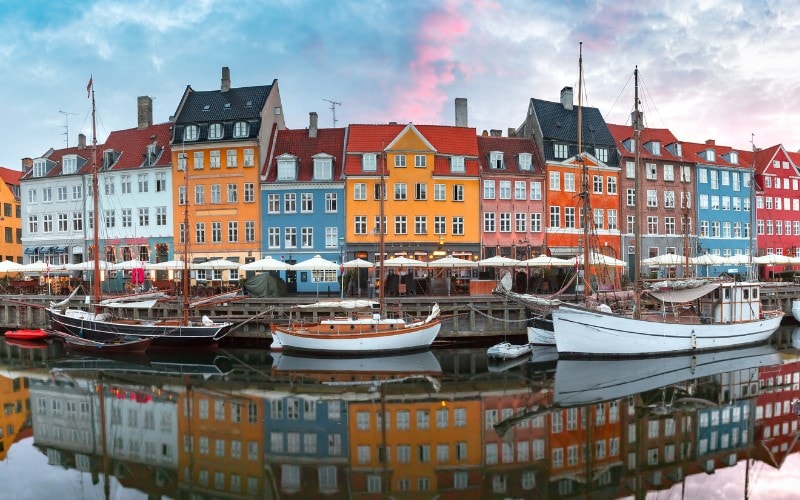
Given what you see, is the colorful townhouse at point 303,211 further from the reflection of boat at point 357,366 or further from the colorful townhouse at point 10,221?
the colorful townhouse at point 10,221

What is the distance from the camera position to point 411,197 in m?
41.5

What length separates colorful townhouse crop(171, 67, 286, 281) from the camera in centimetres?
4178

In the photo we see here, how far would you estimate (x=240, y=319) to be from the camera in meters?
30.5

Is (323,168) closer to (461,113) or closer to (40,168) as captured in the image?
(461,113)

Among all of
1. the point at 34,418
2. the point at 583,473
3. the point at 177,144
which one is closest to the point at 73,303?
the point at 177,144

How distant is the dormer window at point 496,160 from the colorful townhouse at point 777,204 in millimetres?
28404

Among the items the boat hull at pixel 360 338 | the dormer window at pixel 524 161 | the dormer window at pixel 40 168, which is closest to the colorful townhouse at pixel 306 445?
the boat hull at pixel 360 338

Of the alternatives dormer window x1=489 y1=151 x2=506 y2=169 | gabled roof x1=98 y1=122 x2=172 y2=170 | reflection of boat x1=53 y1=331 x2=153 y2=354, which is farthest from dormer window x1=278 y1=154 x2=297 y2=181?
reflection of boat x1=53 y1=331 x2=153 y2=354

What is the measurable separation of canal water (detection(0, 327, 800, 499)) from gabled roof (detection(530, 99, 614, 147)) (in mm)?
23846

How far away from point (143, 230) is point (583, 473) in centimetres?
3942

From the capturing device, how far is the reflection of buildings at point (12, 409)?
16.9 meters

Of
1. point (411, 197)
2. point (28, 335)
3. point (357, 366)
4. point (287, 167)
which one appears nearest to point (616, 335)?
point (357, 366)

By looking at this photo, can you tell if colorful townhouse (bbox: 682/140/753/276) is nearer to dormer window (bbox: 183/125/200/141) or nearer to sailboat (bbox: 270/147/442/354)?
sailboat (bbox: 270/147/442/354)

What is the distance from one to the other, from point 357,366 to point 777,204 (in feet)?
165
